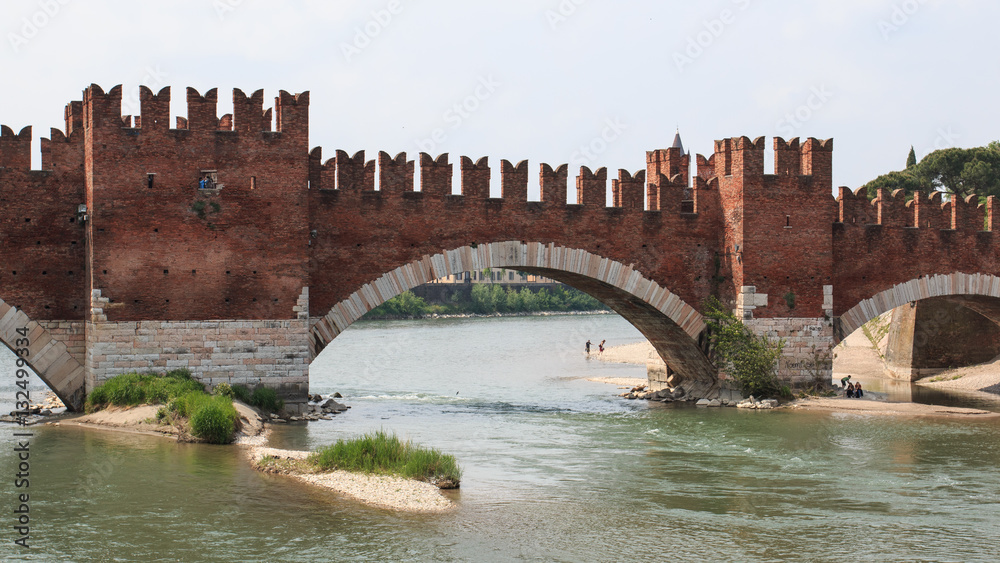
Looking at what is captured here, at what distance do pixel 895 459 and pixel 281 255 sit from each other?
10837 millimetres

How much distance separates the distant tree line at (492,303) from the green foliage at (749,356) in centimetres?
4664

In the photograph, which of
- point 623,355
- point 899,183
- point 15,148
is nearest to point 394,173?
point 15,148

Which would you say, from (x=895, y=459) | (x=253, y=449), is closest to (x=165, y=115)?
(x=253, y=449)

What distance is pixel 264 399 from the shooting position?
1922 cm

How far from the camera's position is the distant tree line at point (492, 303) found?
69.1 metres

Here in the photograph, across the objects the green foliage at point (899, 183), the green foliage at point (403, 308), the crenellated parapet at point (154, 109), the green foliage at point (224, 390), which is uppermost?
the green foliage at point (899, 183)

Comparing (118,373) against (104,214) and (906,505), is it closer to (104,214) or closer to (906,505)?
(104,214)

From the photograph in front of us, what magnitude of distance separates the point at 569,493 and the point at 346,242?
27.2ft

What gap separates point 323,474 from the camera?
562 inches

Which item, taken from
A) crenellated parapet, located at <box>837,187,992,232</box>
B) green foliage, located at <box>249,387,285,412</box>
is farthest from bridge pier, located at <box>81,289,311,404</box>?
crenellated parapet, located at <box>837,187,992,232</box>

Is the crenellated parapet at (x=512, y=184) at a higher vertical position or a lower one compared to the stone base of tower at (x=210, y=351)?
higher

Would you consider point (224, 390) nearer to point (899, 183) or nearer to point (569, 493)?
point (569, 493)

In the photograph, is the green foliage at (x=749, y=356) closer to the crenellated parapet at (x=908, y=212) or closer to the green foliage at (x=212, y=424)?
the crenellated parapet at (x=908, y=212)

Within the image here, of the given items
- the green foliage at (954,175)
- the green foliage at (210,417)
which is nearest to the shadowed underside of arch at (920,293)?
the green foliage at (210,417)
